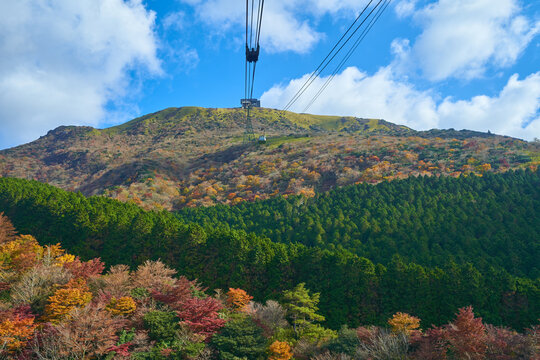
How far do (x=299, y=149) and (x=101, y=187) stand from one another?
116 m

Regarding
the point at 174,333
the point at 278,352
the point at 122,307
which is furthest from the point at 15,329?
the point at 278,352

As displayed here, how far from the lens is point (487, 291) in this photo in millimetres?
43406

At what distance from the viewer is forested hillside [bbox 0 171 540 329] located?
43.4m

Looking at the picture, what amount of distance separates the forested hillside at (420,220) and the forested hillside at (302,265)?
2.62 feet

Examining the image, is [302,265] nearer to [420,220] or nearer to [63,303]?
[63,303]

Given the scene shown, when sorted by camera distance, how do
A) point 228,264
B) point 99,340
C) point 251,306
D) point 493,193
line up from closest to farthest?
1. point 99,340
2. point 251,306
3. point 228,264
4. point 493,193

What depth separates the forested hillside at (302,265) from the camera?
43406mm

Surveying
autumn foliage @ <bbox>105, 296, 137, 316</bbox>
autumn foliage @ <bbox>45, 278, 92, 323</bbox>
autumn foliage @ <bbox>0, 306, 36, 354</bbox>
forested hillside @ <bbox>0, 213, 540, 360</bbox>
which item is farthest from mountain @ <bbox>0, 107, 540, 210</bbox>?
autumn foliage @ <bbox>0, 306, 36, 354</bbox>

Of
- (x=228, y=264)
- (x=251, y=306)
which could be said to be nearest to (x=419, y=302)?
(x=251, y=306)

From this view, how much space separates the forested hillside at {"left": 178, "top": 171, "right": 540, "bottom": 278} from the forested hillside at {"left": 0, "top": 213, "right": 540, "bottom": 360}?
3538 centimetres

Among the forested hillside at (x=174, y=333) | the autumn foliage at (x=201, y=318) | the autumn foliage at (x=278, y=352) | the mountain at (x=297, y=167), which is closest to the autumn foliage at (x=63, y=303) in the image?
the forested hillside at (x=174, y=333)

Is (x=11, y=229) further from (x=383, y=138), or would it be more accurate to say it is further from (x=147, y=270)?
(x=383, y=138)

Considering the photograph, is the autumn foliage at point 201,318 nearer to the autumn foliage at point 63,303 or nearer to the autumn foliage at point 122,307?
the autumn foliage at point 122,307

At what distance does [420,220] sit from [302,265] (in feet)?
132
